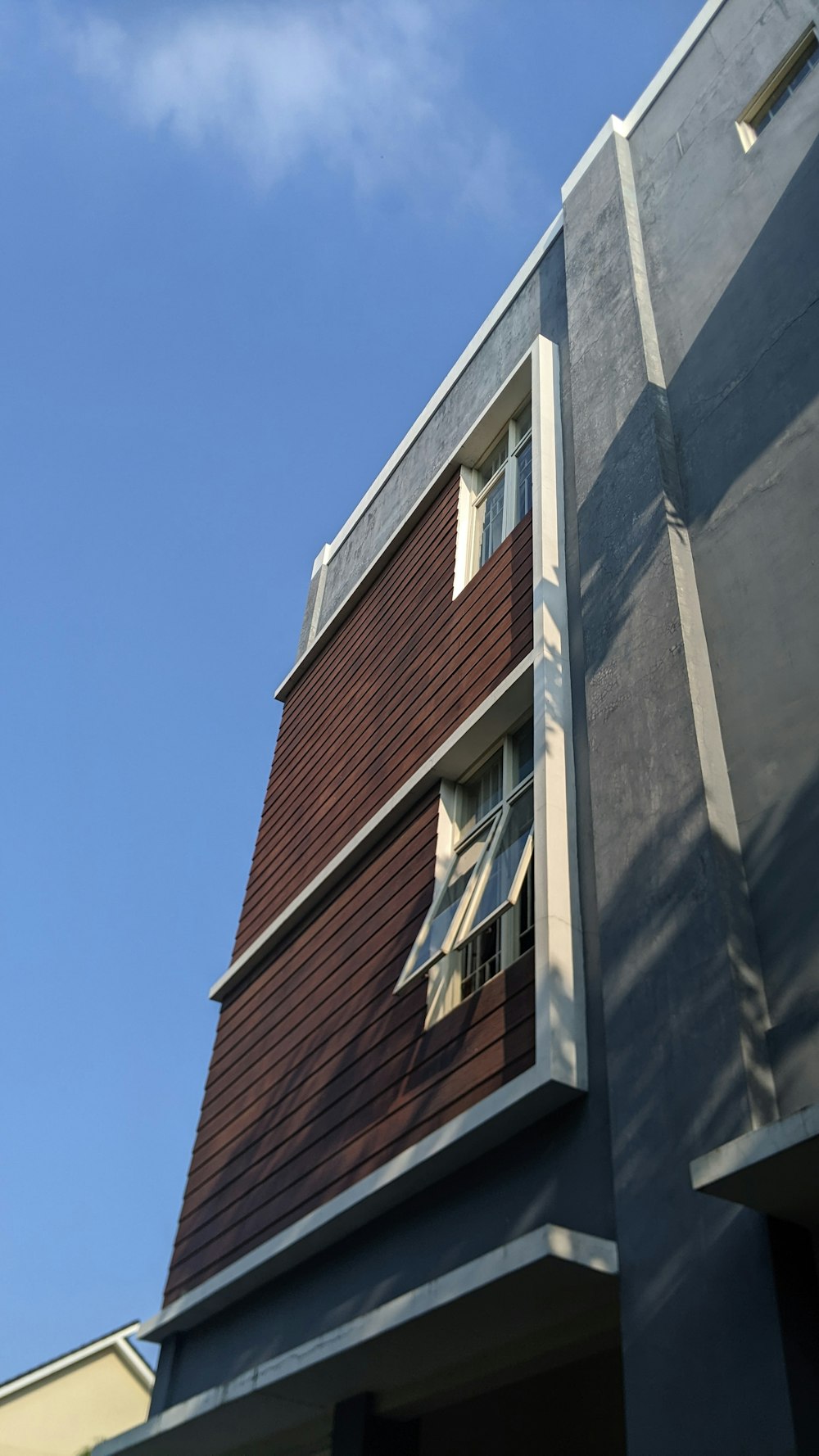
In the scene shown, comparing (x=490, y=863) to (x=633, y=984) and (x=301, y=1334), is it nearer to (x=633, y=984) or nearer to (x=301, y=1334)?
(x=633, y=984)

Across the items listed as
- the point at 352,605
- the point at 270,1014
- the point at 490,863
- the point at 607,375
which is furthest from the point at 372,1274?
the point at 352,605

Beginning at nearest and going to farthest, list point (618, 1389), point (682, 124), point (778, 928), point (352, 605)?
point (778, 928) < point (618, 1389) < point (682, 124) < point (352, 605)

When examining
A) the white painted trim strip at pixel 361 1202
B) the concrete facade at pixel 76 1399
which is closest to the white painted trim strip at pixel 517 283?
the white painted trim strip at pixel 361 1202

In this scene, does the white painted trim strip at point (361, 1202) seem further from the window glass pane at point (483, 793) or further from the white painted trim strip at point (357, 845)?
the white painted trim strip at point (357, 845)

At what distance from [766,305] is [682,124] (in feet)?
14.2

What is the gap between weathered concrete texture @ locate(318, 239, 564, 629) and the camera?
619 inches

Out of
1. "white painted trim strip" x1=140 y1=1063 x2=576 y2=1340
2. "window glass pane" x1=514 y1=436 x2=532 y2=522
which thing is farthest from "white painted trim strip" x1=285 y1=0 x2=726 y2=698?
"white painted trim strip" x1=140 y1=1063 x2=576 y2=1340

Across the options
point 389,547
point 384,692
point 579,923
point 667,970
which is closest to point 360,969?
point 579,923

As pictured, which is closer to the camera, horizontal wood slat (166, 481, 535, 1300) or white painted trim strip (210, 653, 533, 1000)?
horizontal wood slat (166, 481, 535, 1300)

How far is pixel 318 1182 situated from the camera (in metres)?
10.5

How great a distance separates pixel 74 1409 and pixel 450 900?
22.9 m

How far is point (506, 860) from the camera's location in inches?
405

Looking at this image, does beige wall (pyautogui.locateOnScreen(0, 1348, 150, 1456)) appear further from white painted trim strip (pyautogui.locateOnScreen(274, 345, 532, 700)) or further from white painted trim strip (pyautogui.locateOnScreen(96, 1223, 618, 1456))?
white painted trim strip (pyautogui.locateOnScreen(96, 1223, 618, 1456))

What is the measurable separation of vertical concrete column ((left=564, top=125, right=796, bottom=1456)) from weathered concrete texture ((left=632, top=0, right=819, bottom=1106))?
0.68ft
